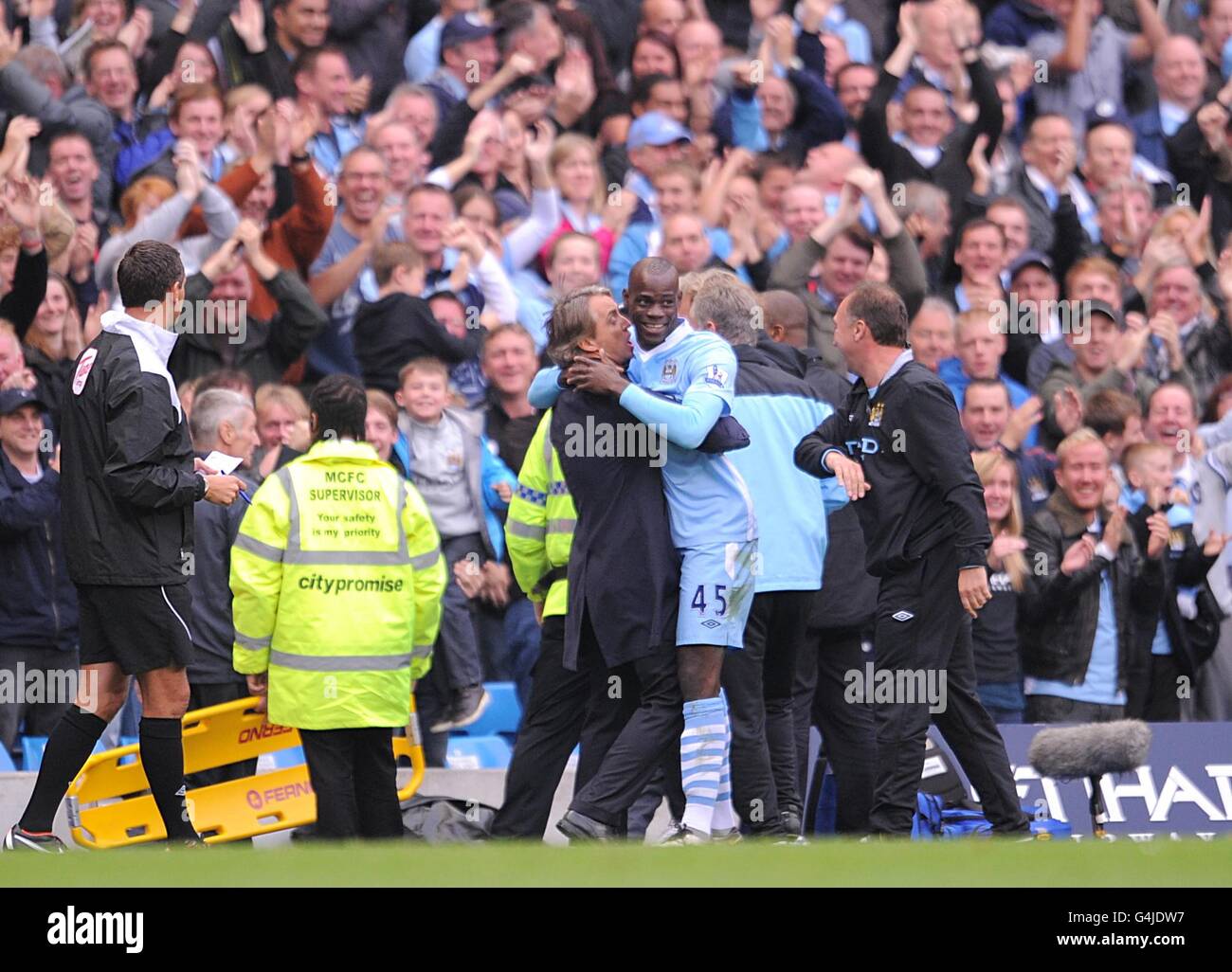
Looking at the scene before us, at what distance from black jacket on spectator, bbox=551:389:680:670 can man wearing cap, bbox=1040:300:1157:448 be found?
16.0ft

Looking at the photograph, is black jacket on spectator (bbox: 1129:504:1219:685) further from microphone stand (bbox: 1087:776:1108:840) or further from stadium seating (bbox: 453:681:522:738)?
stadium seating (bbox: 453:681:522:738)

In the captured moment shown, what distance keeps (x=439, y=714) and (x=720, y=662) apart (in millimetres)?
3023

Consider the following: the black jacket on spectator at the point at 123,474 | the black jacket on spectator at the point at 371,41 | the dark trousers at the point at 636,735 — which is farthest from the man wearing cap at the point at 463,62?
A: the dark trousers at the point at 636,735

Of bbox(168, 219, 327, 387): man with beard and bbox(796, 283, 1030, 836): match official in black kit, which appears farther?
bbox(168, 219, 327, 387): man with beard

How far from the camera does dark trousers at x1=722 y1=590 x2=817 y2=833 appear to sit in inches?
327

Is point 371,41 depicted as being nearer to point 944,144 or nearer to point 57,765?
point 944,144

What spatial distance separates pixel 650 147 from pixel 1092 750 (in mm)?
5999

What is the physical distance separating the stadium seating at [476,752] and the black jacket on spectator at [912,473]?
3.08 metres

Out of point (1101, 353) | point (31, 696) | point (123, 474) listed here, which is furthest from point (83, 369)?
point (1101, 353)

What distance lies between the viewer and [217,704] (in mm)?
9688

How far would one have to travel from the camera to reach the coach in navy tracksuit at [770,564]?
27.4 ft

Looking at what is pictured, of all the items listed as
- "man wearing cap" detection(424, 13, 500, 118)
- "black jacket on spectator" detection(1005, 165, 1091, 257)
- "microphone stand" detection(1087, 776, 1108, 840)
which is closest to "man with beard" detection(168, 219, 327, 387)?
"man wearing cap" detection(424, 13, 500, 118)
